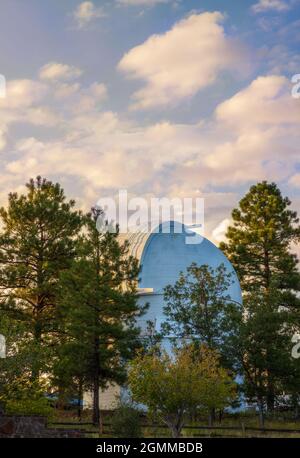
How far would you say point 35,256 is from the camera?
156 ft

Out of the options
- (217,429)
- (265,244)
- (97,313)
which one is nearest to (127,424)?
(217,429)

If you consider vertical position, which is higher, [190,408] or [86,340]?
[86,340]

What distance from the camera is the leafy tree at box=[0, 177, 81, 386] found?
1828 inches

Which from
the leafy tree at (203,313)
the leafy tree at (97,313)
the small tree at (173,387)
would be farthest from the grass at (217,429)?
the leafy tree at (203,313)

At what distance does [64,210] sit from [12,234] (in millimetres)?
4019

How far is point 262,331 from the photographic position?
132ft

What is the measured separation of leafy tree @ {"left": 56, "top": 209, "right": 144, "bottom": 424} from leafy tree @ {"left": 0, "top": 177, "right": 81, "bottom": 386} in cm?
396

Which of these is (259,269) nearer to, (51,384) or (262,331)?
(262,331)

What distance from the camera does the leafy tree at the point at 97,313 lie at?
40.8 m

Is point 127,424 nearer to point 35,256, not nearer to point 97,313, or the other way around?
point 97,313

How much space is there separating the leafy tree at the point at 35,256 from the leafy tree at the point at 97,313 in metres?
3.96

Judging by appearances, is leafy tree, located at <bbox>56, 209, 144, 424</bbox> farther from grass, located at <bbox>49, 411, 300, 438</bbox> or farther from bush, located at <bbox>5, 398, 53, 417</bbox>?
bush, located at <bbox>5, 398, 53, 417</bbox>

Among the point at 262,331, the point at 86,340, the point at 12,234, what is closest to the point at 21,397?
the point at 86,340
